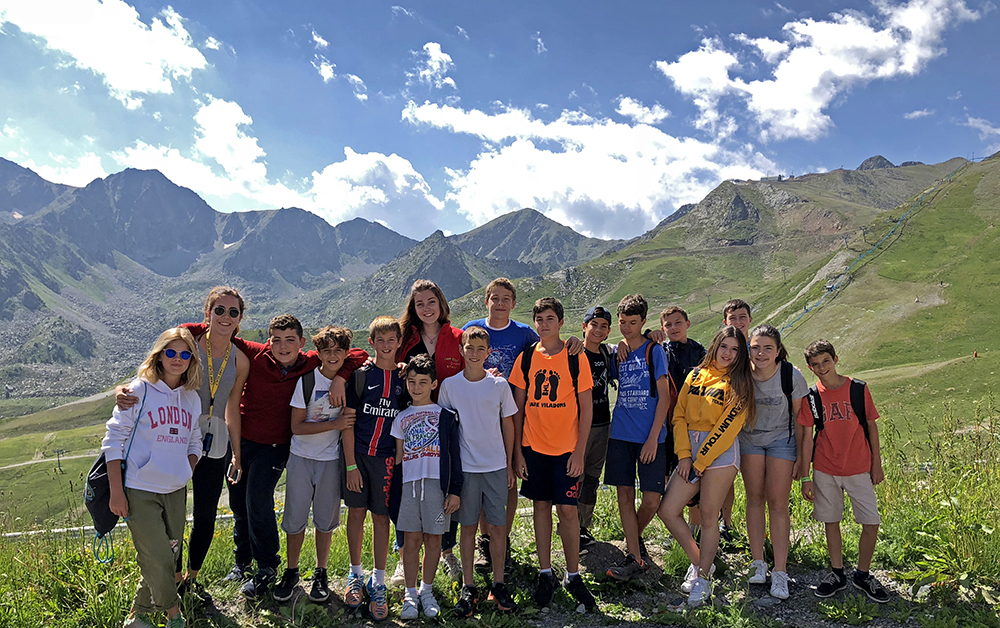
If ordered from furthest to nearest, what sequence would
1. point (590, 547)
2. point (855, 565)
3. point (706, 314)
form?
point (706, 314), point (590, 547), point (855, 565)

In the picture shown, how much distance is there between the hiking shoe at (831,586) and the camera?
5.18 meters

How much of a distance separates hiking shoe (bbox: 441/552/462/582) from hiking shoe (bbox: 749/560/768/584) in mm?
3077

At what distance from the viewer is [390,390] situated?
5.48 meters

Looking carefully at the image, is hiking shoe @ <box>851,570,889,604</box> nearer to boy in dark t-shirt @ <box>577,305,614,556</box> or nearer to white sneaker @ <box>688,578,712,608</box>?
white sneaker @ <box>688,578,712,608</box>

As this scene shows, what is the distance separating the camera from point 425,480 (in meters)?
5.18

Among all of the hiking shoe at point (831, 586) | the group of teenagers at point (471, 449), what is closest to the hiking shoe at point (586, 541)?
the group of teenagers at point (471, 449)

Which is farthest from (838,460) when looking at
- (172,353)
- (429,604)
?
(172,353)

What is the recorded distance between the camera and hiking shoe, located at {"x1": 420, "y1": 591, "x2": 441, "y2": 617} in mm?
4980

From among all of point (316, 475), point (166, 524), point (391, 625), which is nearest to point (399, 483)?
point (316, 475)

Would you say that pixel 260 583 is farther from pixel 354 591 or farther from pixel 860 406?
pixel 860 406

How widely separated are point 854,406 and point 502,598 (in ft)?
13.5

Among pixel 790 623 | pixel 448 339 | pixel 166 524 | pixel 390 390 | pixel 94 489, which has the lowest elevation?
pixel 790 623

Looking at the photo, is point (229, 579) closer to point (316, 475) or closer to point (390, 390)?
point (316, 475)

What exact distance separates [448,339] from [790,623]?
4289 mm
